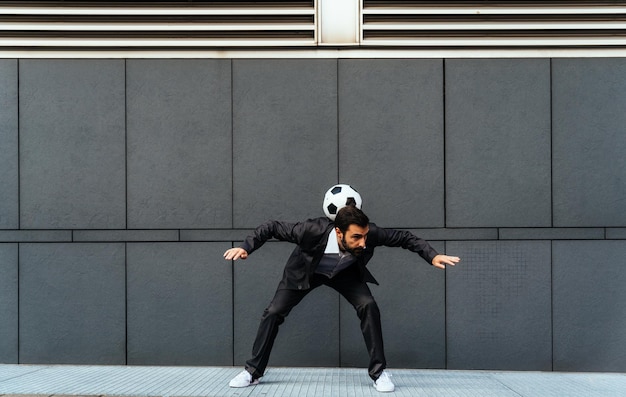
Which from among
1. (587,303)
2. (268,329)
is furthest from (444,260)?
(587,303)

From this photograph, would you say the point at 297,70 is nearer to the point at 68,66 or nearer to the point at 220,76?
the point at 220,76

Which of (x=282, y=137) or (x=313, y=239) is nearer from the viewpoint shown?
(x=313, y=239)

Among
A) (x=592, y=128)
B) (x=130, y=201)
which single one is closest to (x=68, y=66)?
(x=130, y=201)

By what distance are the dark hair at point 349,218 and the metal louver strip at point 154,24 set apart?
224 centimetres

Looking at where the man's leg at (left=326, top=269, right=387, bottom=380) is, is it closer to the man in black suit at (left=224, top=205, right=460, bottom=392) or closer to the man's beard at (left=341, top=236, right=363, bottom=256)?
the man in black suit at (left=224, top=205, right=460, bottom=392)

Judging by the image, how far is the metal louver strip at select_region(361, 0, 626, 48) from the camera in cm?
656

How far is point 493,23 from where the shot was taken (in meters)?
6.62

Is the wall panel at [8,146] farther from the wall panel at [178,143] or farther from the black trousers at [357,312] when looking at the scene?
the black trousers at [357,312]

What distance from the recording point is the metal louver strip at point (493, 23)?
6.56 meters

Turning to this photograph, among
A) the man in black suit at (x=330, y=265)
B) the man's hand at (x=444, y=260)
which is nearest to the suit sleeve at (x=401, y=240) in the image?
the man in black suit at (x=330, y=265)

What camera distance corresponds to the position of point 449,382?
5.85 metres

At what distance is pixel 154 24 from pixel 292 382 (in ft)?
12.5

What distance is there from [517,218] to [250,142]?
276 cm

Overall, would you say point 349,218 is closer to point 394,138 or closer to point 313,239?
point 313,239
